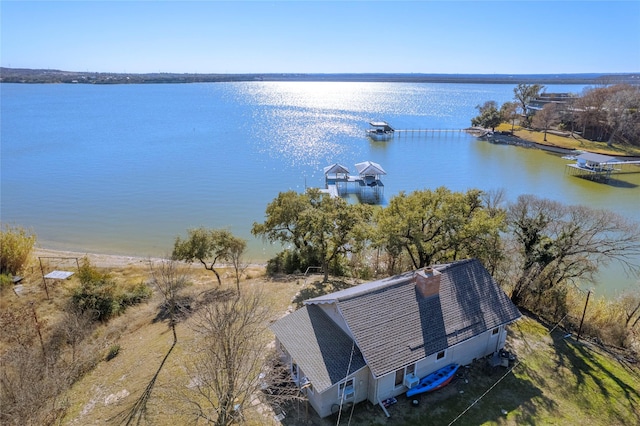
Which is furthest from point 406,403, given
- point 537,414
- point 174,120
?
point 174,120

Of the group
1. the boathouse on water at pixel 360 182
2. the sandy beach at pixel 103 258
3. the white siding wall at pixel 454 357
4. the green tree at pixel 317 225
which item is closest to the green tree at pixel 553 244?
the white siding wall at pixel 454 357

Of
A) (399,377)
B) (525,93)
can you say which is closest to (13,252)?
(399,377)

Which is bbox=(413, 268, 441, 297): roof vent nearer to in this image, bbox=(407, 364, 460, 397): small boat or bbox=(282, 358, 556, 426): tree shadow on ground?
bbox=(407, 364, 460, 397): small boat

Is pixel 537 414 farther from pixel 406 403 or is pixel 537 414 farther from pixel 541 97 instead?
pixel 541 97

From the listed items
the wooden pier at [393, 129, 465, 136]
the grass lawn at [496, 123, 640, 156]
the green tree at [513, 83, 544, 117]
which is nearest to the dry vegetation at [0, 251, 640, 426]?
the grass lawn at [496, 123, 640, 156]

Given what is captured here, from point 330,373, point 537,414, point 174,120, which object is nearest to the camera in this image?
point 330,373

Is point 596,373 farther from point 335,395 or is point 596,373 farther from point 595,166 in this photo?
point 595,166
